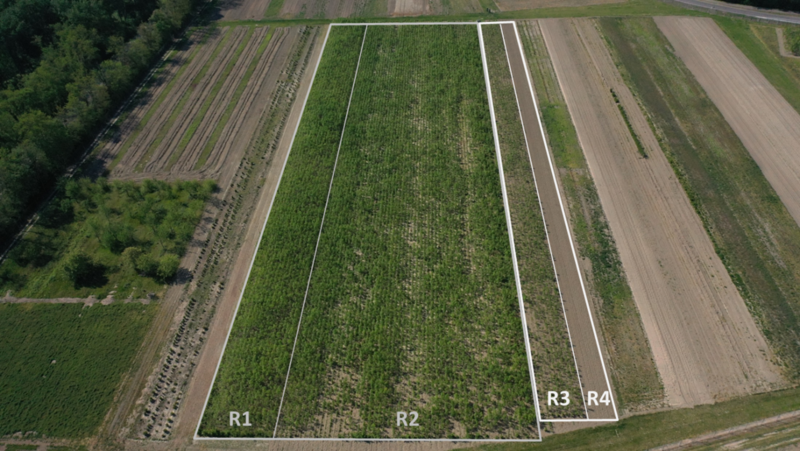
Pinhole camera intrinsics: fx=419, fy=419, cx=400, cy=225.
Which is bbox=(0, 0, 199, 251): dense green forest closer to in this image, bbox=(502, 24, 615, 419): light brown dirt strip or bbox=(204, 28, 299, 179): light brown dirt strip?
bbox=(204, 28, 299, 179): light brown dirt strip

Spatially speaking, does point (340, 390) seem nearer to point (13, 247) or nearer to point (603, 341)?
point (603, 341)

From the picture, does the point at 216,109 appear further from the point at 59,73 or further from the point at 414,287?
the point at 414,287

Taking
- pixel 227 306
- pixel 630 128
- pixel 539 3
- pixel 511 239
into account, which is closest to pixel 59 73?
pixel 227 306

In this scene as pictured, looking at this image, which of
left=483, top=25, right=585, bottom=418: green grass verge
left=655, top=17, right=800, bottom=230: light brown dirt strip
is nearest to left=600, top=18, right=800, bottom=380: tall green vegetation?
left=655, top=17, right=800, bottom=230: light brown dirt strip

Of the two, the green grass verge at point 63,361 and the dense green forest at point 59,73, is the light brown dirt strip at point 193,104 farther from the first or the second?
the green grass verge at point 63,361

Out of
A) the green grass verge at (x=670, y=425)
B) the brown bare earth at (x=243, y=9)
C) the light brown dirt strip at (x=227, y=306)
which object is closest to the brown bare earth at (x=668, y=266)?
the green grass verge at (x=670, y=425)

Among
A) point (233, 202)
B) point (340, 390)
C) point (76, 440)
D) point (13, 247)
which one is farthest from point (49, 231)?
point (340, 390)
